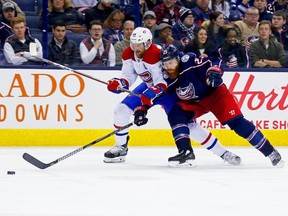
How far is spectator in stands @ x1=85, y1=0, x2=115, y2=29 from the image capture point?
9.59 metres

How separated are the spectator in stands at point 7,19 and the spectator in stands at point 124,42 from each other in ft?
3.14

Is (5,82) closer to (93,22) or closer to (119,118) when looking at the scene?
(93,22)

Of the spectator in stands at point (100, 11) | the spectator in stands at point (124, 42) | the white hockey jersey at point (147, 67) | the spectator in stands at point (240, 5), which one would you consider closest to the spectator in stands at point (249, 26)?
the spectator in stands at point (240, 5)

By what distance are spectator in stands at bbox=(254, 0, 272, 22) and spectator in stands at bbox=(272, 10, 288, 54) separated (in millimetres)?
228

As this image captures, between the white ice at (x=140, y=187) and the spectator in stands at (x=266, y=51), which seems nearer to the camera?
the white ice at (x=140, y=187)

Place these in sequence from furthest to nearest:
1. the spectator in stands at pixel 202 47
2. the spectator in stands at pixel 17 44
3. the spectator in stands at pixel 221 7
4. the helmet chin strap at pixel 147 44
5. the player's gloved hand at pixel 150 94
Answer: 1. the spectator in stands at pixel 221 7
2. the spectator in stands at pixel 202 47
3. the spectator in stands at pixel 17 44
4. the helmet chin strap at pixel 147 44
5. the player's gloved hand at pixel 150 94

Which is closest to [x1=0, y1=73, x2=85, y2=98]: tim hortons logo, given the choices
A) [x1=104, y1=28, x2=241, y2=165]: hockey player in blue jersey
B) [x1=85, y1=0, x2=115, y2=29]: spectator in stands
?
[x1=85, y1=0, x2=115, y2=29]: spectator in stands

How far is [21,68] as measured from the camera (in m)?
9.15

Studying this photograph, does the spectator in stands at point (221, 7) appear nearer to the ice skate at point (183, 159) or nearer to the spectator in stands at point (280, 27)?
the spectator in stands at point (280, 27)

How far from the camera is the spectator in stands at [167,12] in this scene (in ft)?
32.5

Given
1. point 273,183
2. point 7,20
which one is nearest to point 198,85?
point 273,183

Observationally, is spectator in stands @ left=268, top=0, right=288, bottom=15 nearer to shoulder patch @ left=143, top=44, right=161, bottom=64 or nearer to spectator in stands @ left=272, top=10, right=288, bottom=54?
spectator in stands @ left=272, top=10, right=288, bottom=54

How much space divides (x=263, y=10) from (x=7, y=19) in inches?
118

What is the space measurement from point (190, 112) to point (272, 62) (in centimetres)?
236
